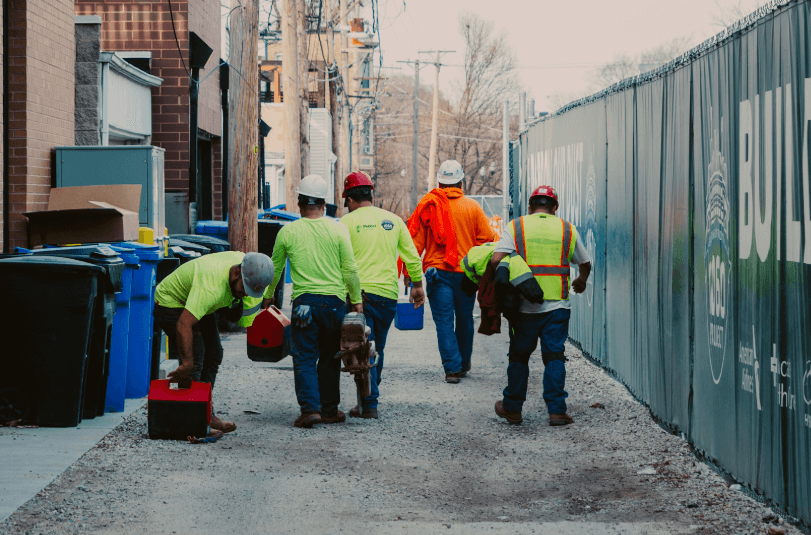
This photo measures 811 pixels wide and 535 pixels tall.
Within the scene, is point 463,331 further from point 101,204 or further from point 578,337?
point 101,204

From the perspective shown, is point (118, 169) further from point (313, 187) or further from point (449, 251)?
point (313, 187)

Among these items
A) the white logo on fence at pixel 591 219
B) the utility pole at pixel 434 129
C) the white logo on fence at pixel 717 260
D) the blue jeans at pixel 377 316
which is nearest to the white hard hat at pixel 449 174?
the white logo on fence at pixel 591 219

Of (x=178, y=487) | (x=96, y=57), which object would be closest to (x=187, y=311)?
(x=178, y=487)

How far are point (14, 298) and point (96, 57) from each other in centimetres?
633

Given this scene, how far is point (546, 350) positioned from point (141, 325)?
3.25 metres

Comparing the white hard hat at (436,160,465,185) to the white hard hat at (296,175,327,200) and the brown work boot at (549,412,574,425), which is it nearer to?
the white hard hat at (296,175,327,200)

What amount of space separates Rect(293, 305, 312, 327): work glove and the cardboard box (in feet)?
8.59

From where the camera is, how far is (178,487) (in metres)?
5.56

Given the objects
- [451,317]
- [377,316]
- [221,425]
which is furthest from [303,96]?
[221,425]

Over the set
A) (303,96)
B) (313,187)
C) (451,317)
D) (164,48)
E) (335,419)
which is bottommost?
(335,419)

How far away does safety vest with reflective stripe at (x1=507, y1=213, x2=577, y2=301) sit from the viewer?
24.0ft

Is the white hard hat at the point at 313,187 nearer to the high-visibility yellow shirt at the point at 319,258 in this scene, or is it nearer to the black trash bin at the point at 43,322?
the high-visibility yellow shirt at the point at 319,258

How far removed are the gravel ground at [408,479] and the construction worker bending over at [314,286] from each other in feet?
1.39

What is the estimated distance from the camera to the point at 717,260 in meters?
5.76
